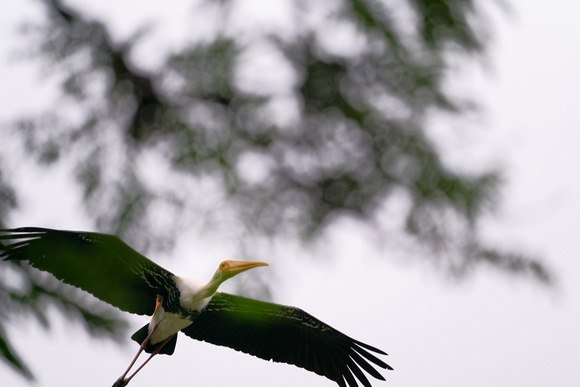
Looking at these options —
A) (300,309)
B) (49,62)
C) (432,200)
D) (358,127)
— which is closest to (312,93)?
(358,127)

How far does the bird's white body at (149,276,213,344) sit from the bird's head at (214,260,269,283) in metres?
0.31

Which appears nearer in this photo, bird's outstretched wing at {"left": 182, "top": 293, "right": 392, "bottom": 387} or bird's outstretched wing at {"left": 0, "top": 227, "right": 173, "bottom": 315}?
bird's outstretched wing at {"left": 0, "top": 227, "right": 173, "bottom": 315}

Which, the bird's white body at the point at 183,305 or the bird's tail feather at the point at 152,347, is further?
the bird's tail feather at the point at 152,347

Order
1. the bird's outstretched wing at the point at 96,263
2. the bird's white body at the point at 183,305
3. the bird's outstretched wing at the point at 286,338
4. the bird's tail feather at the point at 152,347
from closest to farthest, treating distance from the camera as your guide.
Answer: the bird's outstretched wing at the point at 96,263 < the bird's white body at the point at 183,305 < the bird's tail feather at the point at 152,347 < the bird's outstretched wing at the point at 286,338

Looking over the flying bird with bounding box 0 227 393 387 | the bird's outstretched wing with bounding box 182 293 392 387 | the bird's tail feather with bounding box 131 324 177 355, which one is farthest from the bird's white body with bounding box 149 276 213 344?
the bird's outstretched wing with bounding box 182 293 392 387

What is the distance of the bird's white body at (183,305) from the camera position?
3160 mm

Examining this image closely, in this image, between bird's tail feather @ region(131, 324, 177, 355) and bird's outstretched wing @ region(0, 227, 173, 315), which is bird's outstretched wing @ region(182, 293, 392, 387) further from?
bird's outstretched wing @ region(0, 227, 173, 315)

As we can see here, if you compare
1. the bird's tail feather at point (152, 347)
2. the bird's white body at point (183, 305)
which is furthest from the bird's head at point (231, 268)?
the bird's tail feather at point (152, 347)

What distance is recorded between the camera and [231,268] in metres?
2.49

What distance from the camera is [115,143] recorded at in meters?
2.25

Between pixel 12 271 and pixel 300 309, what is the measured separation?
6.23 ft

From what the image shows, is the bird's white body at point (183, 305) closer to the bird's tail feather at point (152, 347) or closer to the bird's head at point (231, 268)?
the bird's tail feather at point (152, 347)

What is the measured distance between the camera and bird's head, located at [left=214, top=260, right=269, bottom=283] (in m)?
2.22

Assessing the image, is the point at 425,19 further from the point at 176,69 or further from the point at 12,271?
the point at 12,271
